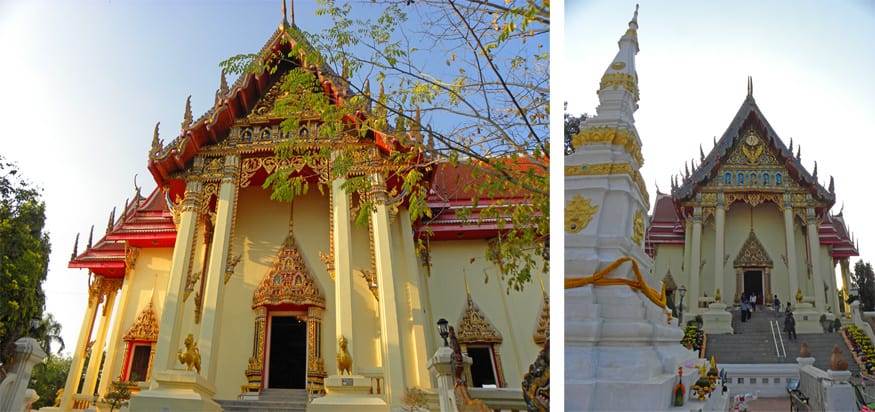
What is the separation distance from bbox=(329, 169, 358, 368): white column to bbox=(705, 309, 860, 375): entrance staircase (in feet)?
5.91

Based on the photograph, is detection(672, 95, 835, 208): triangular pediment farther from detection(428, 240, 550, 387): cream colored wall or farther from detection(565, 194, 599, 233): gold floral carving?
detection(428, 240, 550, 387): cream colored wall

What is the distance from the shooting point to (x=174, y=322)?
3355 mm

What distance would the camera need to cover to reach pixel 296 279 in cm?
390

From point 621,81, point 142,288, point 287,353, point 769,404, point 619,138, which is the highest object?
point 621,81

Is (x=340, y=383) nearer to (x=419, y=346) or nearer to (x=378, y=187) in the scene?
(x=419, y=346)

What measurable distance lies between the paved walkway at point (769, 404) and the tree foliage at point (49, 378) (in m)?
2.51

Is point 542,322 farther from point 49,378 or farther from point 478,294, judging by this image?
point 49,378

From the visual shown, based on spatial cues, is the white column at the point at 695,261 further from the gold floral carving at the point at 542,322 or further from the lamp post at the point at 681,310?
the gold floral carving at the point at 542,322

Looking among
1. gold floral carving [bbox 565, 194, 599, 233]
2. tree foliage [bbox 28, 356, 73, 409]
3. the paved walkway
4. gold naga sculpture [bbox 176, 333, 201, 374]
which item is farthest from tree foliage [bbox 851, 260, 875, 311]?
tree foliage [bbox 28, 356, 73, 409]

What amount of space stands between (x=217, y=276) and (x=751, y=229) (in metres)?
2.51

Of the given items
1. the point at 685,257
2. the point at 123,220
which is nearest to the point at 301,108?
the point at 123,220

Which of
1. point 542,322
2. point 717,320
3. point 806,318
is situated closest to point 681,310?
point 717,320

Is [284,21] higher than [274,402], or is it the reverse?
[284,21]

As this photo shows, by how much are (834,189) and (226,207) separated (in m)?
2.86
